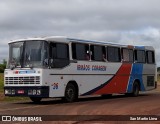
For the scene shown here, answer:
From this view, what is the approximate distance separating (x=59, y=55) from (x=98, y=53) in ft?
12.4

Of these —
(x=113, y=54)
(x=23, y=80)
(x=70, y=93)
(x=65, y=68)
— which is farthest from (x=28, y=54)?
(x=113, y=54)

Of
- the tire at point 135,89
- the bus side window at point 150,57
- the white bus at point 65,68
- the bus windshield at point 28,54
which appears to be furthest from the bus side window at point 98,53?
the bus side window at point 150,57

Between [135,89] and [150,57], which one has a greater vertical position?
[150,57]

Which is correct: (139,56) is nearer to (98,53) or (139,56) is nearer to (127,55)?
(127,55)

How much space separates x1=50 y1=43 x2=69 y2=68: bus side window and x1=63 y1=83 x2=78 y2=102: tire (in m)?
1.15

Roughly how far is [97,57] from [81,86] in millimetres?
2236

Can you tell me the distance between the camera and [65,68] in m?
23.0

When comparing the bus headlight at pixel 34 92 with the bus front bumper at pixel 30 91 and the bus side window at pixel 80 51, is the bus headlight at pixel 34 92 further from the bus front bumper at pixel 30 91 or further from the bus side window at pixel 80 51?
the bus side window at pixel 80 51

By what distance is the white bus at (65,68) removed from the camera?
21.9 m

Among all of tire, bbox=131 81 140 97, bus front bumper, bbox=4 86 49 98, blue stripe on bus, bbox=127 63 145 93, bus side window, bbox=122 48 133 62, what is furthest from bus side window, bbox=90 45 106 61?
bus front bumper, bbox=4 86 49 98

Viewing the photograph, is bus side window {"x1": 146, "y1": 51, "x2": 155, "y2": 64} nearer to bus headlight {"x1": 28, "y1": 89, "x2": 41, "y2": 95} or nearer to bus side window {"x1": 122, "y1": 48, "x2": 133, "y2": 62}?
bus side window {"x1": 122, "y1": 48, "x2": 133, "y2": 62}

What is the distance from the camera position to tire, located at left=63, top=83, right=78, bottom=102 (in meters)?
23.1

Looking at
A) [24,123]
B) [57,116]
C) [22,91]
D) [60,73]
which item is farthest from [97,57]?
[24,123]

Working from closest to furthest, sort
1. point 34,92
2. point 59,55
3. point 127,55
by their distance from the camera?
point 34,92, point 59,55, point 127,55
